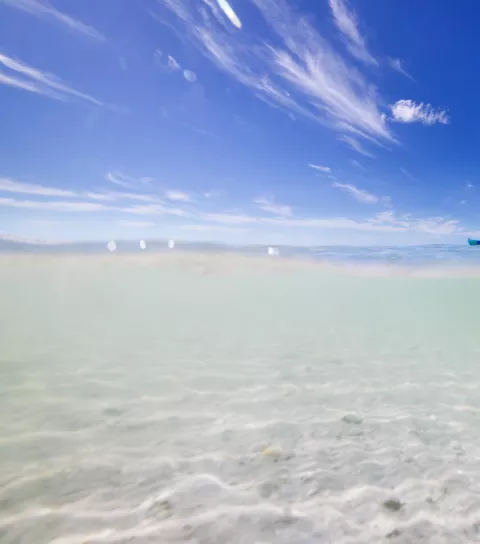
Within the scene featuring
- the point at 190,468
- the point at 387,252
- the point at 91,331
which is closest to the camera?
the point at 190,468

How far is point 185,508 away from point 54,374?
4.61 metres

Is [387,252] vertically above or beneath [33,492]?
above

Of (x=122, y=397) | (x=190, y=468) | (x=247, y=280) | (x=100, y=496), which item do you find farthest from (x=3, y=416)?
(x=247, y=280)

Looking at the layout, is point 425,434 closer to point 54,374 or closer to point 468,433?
point 468,433

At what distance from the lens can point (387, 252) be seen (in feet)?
82.3

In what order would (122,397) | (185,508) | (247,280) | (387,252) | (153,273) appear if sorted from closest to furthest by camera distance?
(185,508)
(122,397)
(387,252)
(153,273)
(247,280)

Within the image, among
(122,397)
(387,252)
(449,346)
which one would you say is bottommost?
(449,346)

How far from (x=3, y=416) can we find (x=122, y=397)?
4.80 ft

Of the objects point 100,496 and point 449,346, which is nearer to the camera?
point 100,496

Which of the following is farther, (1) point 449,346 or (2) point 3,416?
(1) point 449,346

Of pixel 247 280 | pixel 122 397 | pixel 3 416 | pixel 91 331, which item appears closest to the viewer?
pixel 3 416

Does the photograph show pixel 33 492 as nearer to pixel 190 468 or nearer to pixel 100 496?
pixel 100 496

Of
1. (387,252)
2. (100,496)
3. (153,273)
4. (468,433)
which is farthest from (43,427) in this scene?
(153,273)

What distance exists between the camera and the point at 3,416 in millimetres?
4188
